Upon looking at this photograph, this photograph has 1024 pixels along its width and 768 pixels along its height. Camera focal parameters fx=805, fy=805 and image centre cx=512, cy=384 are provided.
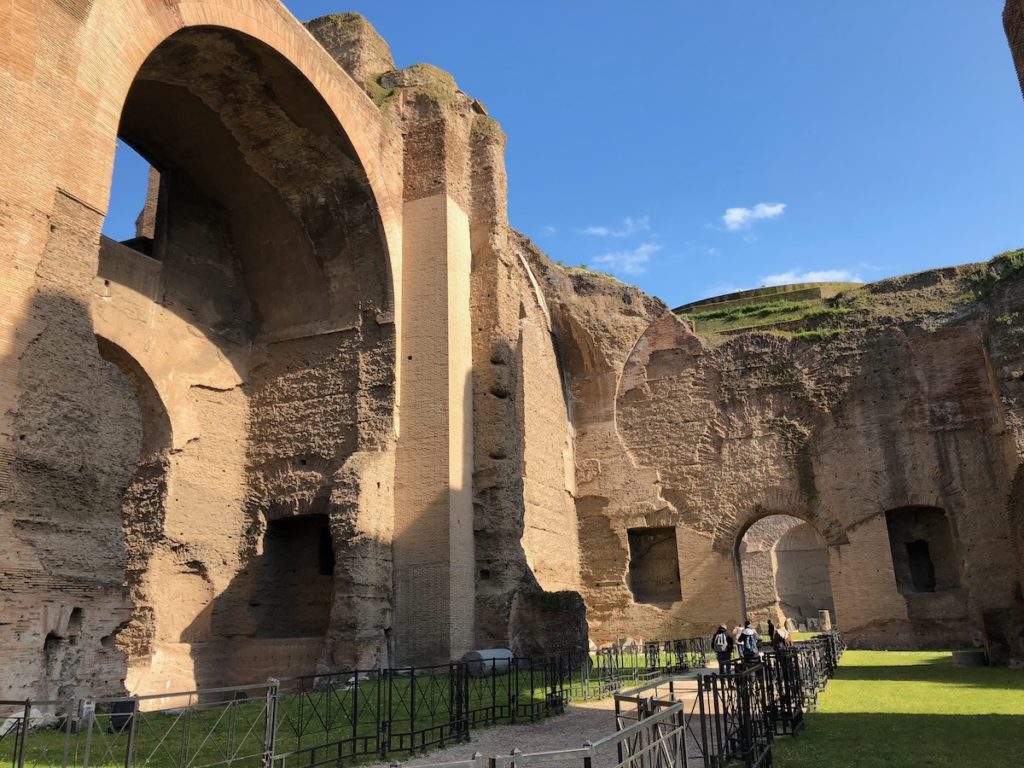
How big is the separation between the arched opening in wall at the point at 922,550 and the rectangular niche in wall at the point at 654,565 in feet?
14.9

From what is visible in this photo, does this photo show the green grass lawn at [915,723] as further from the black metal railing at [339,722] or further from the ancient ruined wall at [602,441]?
the ancient ruined wall at [602,441]

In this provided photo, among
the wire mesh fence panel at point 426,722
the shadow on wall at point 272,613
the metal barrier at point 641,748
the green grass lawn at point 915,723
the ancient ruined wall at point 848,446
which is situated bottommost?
the green grass lawn at point 915,723

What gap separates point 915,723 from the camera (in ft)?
20.5

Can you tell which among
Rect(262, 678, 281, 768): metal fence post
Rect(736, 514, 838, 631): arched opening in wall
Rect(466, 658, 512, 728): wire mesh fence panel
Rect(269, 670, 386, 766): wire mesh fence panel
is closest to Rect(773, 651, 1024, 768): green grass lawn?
Rect(466, 658, 512, 728): wire mesh fence panel

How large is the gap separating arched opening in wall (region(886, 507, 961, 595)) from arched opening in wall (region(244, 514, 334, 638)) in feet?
38.5

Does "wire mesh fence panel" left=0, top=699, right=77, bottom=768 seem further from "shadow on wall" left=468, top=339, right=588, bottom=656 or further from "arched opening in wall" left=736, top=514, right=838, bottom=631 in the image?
"arched opening in wall" left=736, top=514, right=838, bottom=631

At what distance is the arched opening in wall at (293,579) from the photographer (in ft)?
38.2

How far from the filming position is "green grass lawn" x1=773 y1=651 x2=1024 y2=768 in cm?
487

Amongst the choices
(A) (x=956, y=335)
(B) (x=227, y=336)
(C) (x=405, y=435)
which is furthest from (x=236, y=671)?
(A) (x=956, y=335)

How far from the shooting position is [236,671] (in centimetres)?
1114

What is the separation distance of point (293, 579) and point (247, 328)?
4.06 metres

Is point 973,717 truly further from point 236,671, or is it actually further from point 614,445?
point 614,445

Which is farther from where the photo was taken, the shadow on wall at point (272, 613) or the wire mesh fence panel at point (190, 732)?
the shadow on wall at point (272, 613)

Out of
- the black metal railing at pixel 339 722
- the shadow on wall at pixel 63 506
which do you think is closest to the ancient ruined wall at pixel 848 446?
the black metal railing at pixel 339 722
